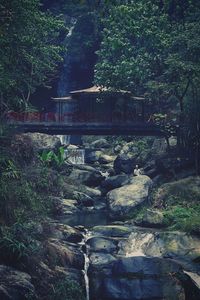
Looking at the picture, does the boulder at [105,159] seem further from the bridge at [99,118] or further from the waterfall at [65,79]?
the waterfall at [65,79]

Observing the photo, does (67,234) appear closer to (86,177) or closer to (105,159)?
(86,177)

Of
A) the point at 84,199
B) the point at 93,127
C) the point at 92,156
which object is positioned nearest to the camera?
the point at 84,199

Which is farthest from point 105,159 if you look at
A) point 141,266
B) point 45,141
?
point 141,266

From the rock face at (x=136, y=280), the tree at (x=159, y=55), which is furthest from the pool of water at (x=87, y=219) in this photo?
the tree at (x=159, y=55)

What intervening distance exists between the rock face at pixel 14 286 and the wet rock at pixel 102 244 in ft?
13.5

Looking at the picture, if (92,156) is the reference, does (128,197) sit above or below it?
above

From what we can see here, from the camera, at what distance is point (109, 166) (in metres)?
38.6

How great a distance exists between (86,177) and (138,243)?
1497 centimetres

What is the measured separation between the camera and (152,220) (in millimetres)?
18828

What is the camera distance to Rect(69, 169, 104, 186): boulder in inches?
1198

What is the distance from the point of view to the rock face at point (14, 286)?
37.2 feet

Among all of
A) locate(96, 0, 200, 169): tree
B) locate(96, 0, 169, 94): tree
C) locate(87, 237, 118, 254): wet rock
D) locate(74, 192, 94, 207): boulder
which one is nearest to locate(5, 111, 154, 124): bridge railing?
locate(96, 0, 200, 169): tree

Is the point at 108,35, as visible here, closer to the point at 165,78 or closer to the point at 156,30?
the point at 156,30

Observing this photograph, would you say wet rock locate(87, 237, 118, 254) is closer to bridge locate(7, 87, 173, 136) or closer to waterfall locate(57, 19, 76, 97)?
bridge locate(7, 87, 173, 136)
